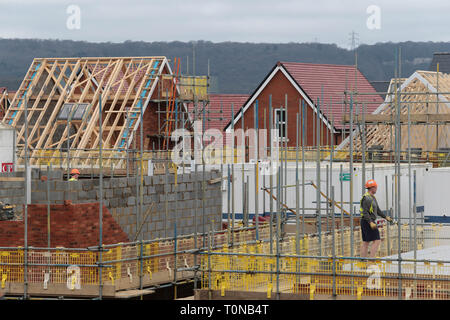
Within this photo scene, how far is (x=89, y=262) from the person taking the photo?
19672 millimetres

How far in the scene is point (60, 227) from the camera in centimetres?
2081

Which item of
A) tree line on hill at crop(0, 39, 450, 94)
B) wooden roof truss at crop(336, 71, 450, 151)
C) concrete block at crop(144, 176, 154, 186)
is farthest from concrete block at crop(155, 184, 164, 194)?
tree line on hill at crop(0, 39, 450, 94)

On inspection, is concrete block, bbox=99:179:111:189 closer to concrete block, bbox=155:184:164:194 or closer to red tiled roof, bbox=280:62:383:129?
concrete block, bbox=155:184:164:194

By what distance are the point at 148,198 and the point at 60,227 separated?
3.51m

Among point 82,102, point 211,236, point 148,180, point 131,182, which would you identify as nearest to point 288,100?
point 82,102

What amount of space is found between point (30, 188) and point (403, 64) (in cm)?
9331

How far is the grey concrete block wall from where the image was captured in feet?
70.4

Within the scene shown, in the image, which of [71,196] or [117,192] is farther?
[117,192]

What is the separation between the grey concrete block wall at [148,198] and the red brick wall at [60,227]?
1.40ft

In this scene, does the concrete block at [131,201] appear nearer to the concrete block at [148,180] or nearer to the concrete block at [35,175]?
the concrete block at [148,180]

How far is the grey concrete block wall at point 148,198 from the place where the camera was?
21.5 meters

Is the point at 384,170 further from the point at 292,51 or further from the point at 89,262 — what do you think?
the point at 292,51

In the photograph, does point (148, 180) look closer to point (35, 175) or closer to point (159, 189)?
point (159, 189)

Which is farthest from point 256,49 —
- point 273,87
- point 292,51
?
point 273,87
